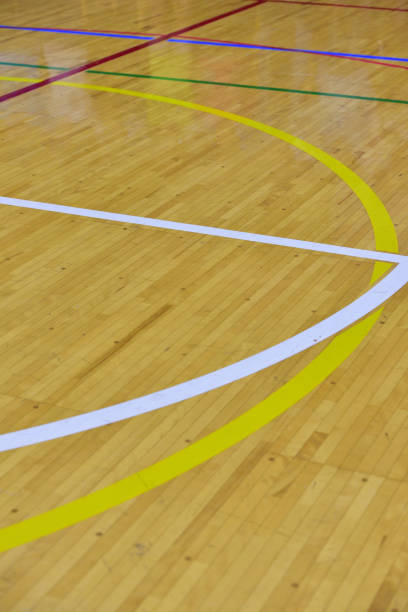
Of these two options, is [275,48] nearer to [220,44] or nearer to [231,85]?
[220,44]

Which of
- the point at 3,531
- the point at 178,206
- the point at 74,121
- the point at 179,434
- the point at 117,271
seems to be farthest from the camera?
the point at 74,121

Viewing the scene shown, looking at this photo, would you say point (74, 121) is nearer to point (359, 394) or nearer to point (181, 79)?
point (181, 79)

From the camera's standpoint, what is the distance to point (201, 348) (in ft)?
17.1

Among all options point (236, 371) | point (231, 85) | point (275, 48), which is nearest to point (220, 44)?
point (275, 48)

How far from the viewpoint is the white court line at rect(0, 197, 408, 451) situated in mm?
4504

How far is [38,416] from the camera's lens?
15.2 ft

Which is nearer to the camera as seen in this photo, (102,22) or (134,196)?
(134,196)

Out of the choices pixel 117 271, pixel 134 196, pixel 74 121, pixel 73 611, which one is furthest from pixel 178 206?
pixel 73 611

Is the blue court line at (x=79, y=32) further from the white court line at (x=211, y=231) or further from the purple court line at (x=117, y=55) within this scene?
the white court line at (x=211, y=231)

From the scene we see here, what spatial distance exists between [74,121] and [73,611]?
6570mm

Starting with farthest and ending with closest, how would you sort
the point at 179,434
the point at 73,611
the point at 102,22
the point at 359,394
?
the point at 102,22 < the point at 359,394 < the point at 179,434 < the point at 73,611

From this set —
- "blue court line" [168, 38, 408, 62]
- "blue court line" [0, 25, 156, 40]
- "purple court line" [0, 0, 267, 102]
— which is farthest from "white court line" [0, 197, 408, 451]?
"blue court line" [0, 25, 156, 40]

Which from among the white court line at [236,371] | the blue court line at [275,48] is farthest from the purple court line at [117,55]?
the white court line at [236,371]

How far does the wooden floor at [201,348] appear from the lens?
3.71 meters
